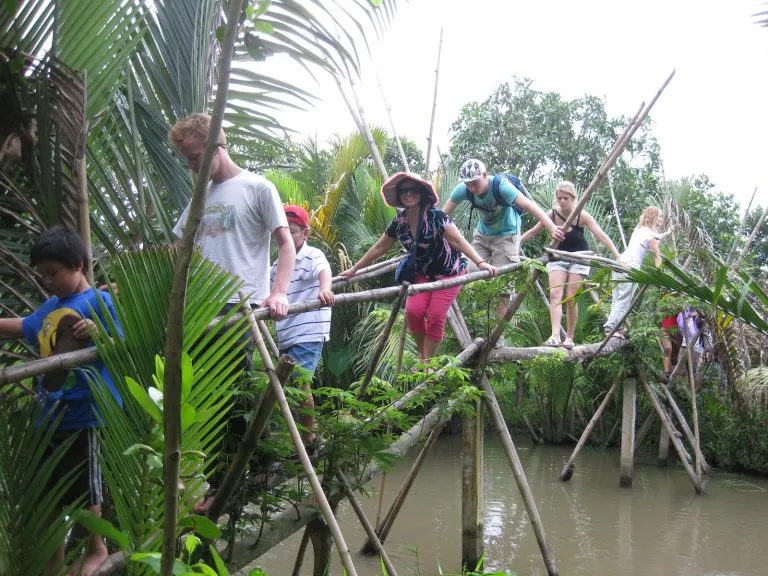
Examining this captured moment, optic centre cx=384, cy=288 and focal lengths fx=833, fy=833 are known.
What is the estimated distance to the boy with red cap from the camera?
3529 mm

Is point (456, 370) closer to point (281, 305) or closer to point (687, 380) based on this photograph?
point (281, 305)

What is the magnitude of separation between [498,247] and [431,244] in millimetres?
1241

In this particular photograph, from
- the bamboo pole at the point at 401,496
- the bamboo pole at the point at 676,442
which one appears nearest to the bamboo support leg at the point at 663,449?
the bamboo pole at the point at 676,442

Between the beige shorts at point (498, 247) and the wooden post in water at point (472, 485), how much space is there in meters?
1.22

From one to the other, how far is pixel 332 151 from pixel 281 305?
1022 centimetres

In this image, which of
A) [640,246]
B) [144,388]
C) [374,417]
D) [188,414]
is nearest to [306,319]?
[374,417]

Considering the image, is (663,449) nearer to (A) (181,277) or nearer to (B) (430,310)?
(B) (430,310)

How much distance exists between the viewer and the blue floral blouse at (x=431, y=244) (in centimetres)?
486

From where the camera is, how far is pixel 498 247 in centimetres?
603

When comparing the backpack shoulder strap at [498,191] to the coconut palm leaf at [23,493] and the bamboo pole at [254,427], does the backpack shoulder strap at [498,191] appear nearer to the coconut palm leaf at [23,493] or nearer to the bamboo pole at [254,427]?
the bamboo pole at [254,427]

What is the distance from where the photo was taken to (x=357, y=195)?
11672mm

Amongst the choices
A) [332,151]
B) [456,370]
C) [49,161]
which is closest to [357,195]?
[332,151]

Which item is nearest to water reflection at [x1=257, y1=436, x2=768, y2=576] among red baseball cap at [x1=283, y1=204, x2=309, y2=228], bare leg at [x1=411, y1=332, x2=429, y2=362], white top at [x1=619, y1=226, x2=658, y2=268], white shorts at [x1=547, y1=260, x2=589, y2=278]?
bare leg at [x1=411, y1=332, x2=429, y2=362]

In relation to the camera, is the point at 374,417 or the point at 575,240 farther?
the point at 575,240
